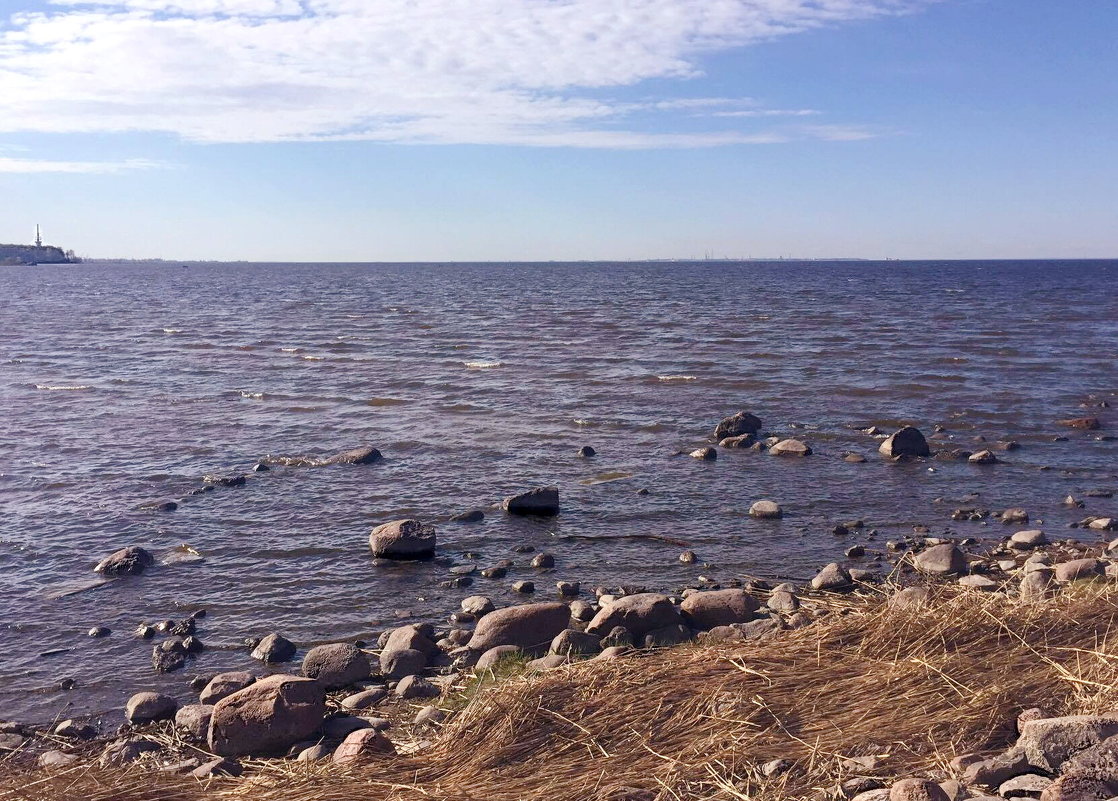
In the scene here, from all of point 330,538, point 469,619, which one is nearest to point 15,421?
point 330,538

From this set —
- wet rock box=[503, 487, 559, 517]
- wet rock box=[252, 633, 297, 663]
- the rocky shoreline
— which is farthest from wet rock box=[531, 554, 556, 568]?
wet rock box=[252, 633, 297, 663]

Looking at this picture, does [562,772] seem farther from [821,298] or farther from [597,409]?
[821,298]

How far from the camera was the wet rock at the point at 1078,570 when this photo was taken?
9727mm

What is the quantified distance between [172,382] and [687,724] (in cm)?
2585

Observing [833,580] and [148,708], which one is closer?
[148,708]

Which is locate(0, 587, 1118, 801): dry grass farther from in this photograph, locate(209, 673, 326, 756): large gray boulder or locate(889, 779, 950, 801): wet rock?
locate(209, 673, 326, 756): large gray boulder

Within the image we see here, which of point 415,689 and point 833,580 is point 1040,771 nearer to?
point 415,689

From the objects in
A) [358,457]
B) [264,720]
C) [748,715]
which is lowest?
[264,720]

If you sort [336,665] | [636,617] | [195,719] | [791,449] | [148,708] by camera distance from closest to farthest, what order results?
[195,719] < [148,708] < [336,665] < [636,617] < [791,449]

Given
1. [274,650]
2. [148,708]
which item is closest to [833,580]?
[274,650]

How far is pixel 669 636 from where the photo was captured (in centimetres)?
863

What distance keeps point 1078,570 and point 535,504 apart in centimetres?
712

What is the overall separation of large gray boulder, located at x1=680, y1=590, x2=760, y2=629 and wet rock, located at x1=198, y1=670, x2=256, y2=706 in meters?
4.27

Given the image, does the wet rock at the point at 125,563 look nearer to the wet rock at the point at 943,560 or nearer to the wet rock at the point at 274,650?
the wet rock at the point at 274,650
